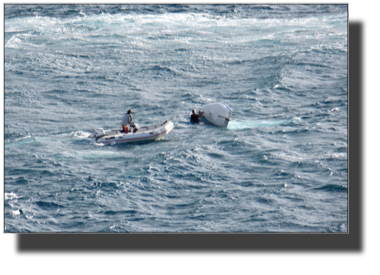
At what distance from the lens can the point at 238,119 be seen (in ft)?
89.3

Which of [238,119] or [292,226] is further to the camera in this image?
[238,119]

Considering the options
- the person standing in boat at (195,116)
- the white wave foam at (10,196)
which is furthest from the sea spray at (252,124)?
the white wave foam at (10,196)

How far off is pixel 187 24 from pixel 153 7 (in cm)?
729

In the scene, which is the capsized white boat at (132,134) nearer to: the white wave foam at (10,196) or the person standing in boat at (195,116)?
the person standing in boat at (195,116)

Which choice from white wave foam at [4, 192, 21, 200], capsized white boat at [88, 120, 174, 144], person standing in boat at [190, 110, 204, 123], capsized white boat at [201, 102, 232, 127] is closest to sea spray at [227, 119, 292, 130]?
capsized white boat at [201, 102, 232, 127]

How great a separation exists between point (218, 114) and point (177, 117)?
2.59 meters

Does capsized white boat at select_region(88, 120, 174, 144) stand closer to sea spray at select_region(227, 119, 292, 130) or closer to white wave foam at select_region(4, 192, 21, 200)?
sea spray at select_region(227, 119, 292, 130)

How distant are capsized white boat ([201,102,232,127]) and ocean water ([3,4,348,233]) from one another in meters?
0.45

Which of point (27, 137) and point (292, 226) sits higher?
point (27, 137)

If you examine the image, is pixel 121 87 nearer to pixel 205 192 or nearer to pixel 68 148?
pixel 68 148

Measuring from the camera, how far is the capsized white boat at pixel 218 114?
1021 inches

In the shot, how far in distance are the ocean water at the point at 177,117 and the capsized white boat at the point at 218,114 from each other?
454 millimetres

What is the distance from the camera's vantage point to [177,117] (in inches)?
1077
